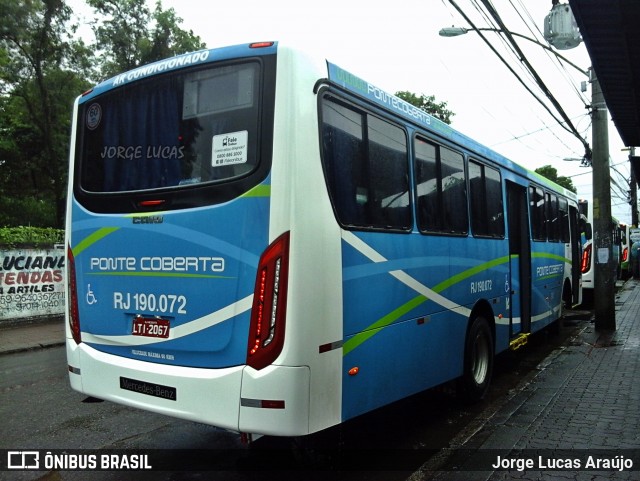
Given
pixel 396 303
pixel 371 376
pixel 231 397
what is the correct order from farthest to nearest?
pixel 396 303
pixel 371 376
pixel 231 397

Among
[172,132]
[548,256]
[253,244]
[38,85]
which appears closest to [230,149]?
[172,132]

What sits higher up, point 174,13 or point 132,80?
point 174,13

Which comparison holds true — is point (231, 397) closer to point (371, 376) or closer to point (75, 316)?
point (371, 376)

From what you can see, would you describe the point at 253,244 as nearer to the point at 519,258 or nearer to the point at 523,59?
the point at 519,258

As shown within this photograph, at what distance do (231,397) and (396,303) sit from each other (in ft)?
5.06

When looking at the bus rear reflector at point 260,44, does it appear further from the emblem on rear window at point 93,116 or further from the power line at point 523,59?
the power line at point 523,59

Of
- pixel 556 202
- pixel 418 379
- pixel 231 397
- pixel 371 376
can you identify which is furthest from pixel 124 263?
pixel 556 202

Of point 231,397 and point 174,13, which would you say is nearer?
point 231,397

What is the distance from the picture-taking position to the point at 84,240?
169 inches

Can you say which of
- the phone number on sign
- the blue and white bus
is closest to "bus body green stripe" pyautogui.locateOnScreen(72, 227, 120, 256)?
the blue and white bus

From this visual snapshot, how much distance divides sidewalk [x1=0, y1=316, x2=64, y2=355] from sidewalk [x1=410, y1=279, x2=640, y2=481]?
814 centimetres

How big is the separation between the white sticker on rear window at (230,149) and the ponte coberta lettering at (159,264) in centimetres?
65

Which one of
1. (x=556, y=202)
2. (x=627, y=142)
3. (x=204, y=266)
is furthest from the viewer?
(x=627, y=142)

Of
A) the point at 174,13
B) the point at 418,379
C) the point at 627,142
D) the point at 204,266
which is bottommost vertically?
the point at 418,379
